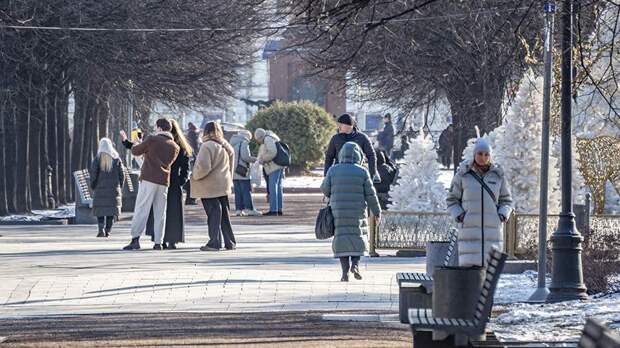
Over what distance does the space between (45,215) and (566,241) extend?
61.5 feet

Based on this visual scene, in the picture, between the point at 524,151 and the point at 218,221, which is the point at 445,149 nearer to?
the point at 524,151

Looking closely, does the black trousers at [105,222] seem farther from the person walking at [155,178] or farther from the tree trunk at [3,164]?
the tree trunk at [3,164]

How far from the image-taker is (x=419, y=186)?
23.0 metres

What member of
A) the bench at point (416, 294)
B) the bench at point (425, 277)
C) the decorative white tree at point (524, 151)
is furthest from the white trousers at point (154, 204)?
the bench at point (416, 294)

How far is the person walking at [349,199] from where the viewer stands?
16766mm

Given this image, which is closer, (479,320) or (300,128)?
(479,320)

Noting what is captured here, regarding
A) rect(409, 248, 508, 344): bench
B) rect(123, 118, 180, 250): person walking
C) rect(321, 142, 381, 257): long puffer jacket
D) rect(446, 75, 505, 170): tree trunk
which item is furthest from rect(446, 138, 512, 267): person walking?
rect(446, 75, 505, 170): tree trunk

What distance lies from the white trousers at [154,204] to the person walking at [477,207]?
8.62 metres

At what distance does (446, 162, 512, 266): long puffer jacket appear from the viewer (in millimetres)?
13773

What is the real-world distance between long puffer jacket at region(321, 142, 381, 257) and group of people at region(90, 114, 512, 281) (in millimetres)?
10

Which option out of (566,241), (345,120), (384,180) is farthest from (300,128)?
(566,241)

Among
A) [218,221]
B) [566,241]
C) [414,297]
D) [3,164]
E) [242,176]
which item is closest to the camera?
[414,297]

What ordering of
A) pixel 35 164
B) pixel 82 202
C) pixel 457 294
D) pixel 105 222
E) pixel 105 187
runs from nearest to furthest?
pixel 457 294
pixel 105 187
pixel 105 222
pixel 82 202
pixel 35 164

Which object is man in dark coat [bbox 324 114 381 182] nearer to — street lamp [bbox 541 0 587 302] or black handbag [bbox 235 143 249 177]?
street lamp [bbox 541 0 587 302]
